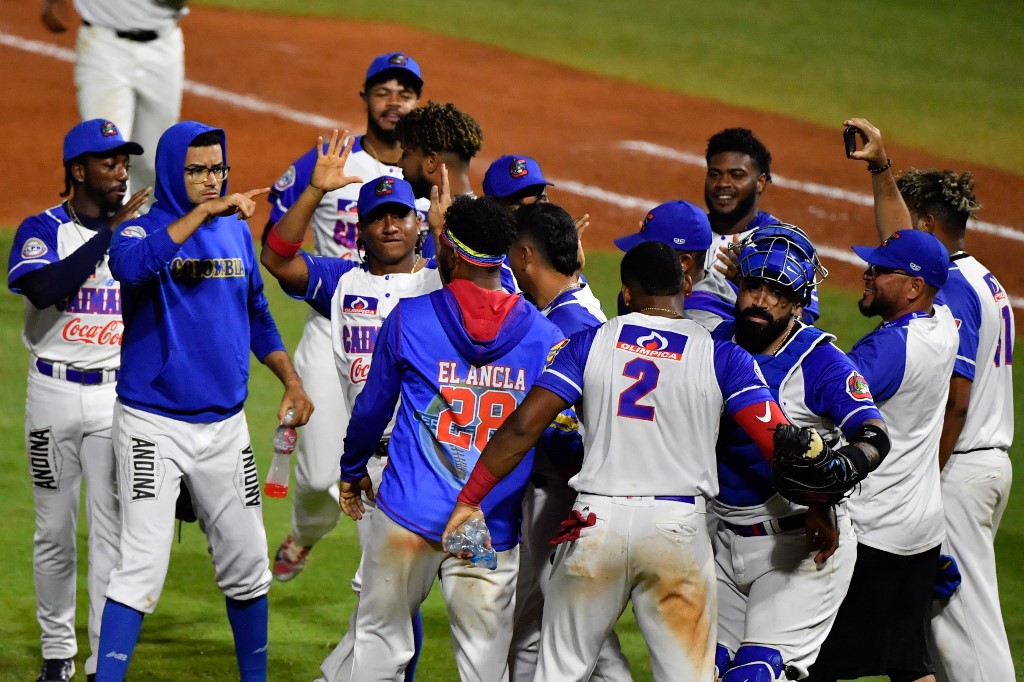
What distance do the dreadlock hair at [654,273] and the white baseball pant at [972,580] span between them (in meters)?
1.82

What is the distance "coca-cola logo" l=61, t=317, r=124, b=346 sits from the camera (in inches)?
229

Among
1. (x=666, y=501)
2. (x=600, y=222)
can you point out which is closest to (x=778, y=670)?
(x=666, y=501)

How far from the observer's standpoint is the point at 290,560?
6887mm

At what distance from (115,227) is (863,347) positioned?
9.24 feet

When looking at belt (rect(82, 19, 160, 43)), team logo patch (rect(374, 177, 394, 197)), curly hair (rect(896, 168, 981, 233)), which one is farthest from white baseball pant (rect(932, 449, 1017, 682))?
belt (rect(82, 19, 160, 43))

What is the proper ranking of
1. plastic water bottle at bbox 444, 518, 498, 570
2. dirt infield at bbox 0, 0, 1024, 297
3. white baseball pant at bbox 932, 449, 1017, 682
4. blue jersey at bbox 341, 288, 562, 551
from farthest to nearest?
1. dirt infield at bbox 0, 0, 1024, 297
2. white baseball pant at bbox 932, 449, 1017, 682
3. blue jersey at bbox 341, 288, 562, 551
4. plastic water bottle at bbox 444, 518, 498, 570

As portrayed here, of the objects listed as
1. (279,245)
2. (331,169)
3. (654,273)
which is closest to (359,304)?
(279,245)

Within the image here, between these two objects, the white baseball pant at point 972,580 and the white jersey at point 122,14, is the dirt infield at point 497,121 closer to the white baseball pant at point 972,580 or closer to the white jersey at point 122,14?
the white jersey at point 122,14

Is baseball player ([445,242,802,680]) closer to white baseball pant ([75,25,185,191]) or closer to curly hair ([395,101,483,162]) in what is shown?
curly hair ([395,101,483,162])

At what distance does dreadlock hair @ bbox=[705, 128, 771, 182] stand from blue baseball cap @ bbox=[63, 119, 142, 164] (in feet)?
7.85

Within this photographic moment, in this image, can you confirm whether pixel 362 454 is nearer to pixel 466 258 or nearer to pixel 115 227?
pixel 466 258

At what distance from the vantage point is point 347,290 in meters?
5.46

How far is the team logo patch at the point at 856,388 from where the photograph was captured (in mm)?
4512

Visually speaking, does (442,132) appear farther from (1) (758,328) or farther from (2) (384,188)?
(1) (758,328)
